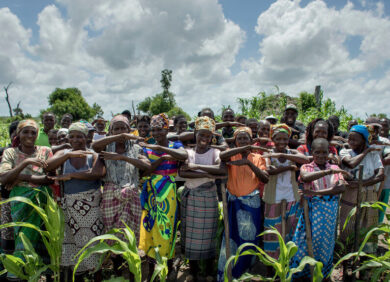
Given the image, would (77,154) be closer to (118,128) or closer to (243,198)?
(118,128)

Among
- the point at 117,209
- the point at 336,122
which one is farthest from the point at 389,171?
the point at 117,209

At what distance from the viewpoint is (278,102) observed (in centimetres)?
1109

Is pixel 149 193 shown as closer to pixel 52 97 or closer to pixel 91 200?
pixel 91 200

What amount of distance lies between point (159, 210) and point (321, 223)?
179cm

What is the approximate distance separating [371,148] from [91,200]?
10.7 feet

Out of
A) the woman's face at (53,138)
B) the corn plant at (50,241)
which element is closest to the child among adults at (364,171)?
the corn plant at (50,241)

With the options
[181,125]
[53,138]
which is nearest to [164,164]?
[181,125]

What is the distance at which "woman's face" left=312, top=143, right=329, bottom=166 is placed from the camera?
2889mm

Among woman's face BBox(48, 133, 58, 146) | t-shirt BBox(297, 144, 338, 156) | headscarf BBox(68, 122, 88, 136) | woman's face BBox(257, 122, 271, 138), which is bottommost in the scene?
t-shirt BBox(297, 144, 338, 156)

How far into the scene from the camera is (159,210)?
3014 mm

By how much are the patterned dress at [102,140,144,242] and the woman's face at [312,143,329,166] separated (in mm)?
2000

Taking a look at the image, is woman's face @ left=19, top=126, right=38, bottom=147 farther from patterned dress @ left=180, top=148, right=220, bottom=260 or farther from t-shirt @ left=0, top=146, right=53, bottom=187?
patterned dress @ left=180, top=148, right=220, bottom=260

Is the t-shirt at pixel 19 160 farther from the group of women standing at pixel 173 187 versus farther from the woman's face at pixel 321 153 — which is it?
the woman's face at pixel 321 153

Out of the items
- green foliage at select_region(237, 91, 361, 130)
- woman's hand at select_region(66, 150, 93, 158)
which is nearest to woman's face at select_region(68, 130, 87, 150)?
woman's hand at select_region(66, 150, 93, 158)
